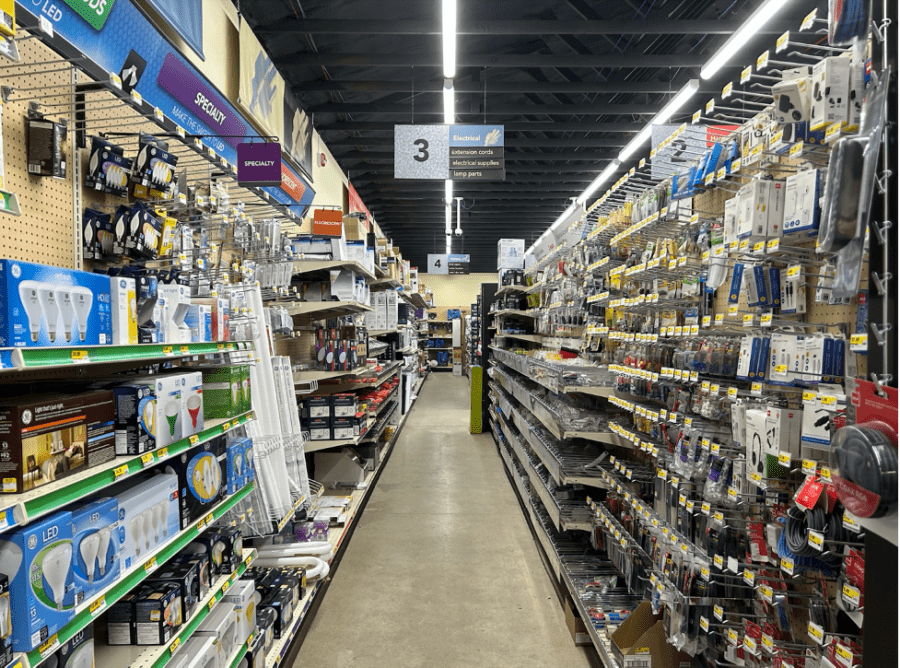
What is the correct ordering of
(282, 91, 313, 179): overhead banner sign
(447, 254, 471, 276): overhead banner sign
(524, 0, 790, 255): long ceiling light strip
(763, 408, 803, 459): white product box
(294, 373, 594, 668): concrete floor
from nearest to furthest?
(763, 408, 803, 459): white product box, (294, 373, 594, 668): concrete floor, (524, 0, 790, 255): long ceiling light strip, (282, 91, 313, 179): overhead banner sign, (447, 254, 471, 276): overhead banner sign

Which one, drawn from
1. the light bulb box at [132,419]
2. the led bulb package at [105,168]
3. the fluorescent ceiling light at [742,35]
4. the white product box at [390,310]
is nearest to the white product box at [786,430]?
the light bulb box at [132,419]

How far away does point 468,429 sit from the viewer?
1096 cm

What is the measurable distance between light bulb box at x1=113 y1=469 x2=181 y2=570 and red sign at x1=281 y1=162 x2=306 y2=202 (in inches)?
169

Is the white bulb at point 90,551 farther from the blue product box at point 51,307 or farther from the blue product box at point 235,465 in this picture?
the blue product box at point 235,465

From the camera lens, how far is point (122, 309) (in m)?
1.68

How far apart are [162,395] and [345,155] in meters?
9.29

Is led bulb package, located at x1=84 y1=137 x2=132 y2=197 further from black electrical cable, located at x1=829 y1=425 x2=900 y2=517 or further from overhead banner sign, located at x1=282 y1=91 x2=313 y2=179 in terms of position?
overhead banner sign, located at x1=282 y1=91 x2=313 y2=179

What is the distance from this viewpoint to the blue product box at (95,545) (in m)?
1.50

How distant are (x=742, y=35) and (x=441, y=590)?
560 cm

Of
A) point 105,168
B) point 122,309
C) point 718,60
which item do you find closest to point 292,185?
point 105,168

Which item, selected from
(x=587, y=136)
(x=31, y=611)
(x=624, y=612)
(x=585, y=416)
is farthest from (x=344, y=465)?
(x=587, y=136)

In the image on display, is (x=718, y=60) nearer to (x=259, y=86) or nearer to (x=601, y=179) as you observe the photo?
(x=259, y=86)

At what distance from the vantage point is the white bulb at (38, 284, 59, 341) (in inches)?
53.1

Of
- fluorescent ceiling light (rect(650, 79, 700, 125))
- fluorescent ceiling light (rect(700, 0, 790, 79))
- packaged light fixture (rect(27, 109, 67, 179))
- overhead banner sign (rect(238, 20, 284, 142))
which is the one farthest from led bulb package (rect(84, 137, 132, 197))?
fluorescent ceiling light (rect(650, 79, 700, 125))
